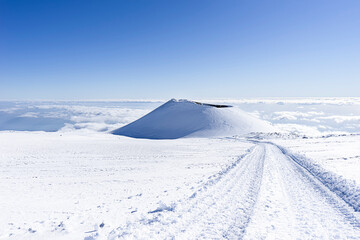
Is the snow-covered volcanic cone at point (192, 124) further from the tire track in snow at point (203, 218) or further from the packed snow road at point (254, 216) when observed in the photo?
the tire track in snow at point (203, 218)

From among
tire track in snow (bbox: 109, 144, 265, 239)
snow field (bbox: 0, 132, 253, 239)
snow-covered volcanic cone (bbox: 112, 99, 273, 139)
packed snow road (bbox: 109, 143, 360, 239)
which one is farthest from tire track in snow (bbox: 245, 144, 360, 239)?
snow-covered volcanic cone (bbox: 112, 99, 273, 139)

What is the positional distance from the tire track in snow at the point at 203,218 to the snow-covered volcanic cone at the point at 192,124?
144ft

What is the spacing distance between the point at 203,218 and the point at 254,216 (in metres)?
1.31

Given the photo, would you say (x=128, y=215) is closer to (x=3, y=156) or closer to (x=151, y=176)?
(x=151, y=176)

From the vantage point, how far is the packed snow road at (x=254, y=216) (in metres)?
4.38

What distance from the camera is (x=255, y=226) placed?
4613 mm

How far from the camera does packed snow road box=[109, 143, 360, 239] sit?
4.38 meters

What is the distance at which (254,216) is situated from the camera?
5.15 metres

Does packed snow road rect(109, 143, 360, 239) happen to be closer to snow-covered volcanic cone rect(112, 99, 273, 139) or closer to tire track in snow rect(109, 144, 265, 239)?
tire track in snow rect(109, 144, 265, 239)

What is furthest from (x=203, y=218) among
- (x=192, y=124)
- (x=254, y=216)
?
(x=192, y=124)

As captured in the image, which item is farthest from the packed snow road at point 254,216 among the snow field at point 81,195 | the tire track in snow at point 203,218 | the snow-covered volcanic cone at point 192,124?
the snow-covered volcanic cone at point 192,124

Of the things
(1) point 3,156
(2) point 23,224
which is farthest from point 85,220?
(1) point 3,156

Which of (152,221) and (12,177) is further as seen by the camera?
(12,177)

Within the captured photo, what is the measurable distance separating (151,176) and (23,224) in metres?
6.35
